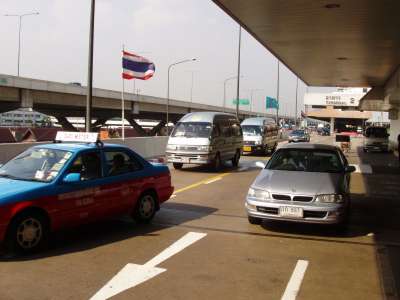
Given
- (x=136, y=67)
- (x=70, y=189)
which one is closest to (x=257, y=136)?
(x=136, y=67)

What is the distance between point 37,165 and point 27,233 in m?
1.30

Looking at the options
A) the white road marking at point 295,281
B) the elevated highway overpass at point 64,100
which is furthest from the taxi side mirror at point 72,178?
the elevated highway overpass at point 64,100

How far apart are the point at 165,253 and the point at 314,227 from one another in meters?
3.21

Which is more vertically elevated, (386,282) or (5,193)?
(5,193)

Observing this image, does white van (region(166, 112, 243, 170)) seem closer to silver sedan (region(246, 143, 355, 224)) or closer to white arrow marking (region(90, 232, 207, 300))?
silver sedan (region(246, 143, 355, 224))

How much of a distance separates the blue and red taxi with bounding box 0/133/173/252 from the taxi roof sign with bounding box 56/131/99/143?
2 centimetres

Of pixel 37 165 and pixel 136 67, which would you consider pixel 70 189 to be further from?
pixel 136 67

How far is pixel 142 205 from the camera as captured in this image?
869 centimetres

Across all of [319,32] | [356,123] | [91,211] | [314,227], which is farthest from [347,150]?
[356,123]

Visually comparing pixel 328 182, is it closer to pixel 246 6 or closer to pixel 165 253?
pixel 165 253

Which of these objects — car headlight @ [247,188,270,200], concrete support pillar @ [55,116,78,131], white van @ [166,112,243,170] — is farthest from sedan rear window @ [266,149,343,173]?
concrete support pillar @ [55,116,78,131]

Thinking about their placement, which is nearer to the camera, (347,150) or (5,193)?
(5,193)

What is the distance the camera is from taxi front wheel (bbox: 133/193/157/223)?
8.62 m

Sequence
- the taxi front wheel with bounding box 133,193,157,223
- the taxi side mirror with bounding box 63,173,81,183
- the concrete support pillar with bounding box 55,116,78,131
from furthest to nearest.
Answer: the concrete support pillar with bounding box 55,116,78,131, the taxi front wheel with bounding box 133,193,157,223, the taxi side mirror with bounding box 63,173,81,183
